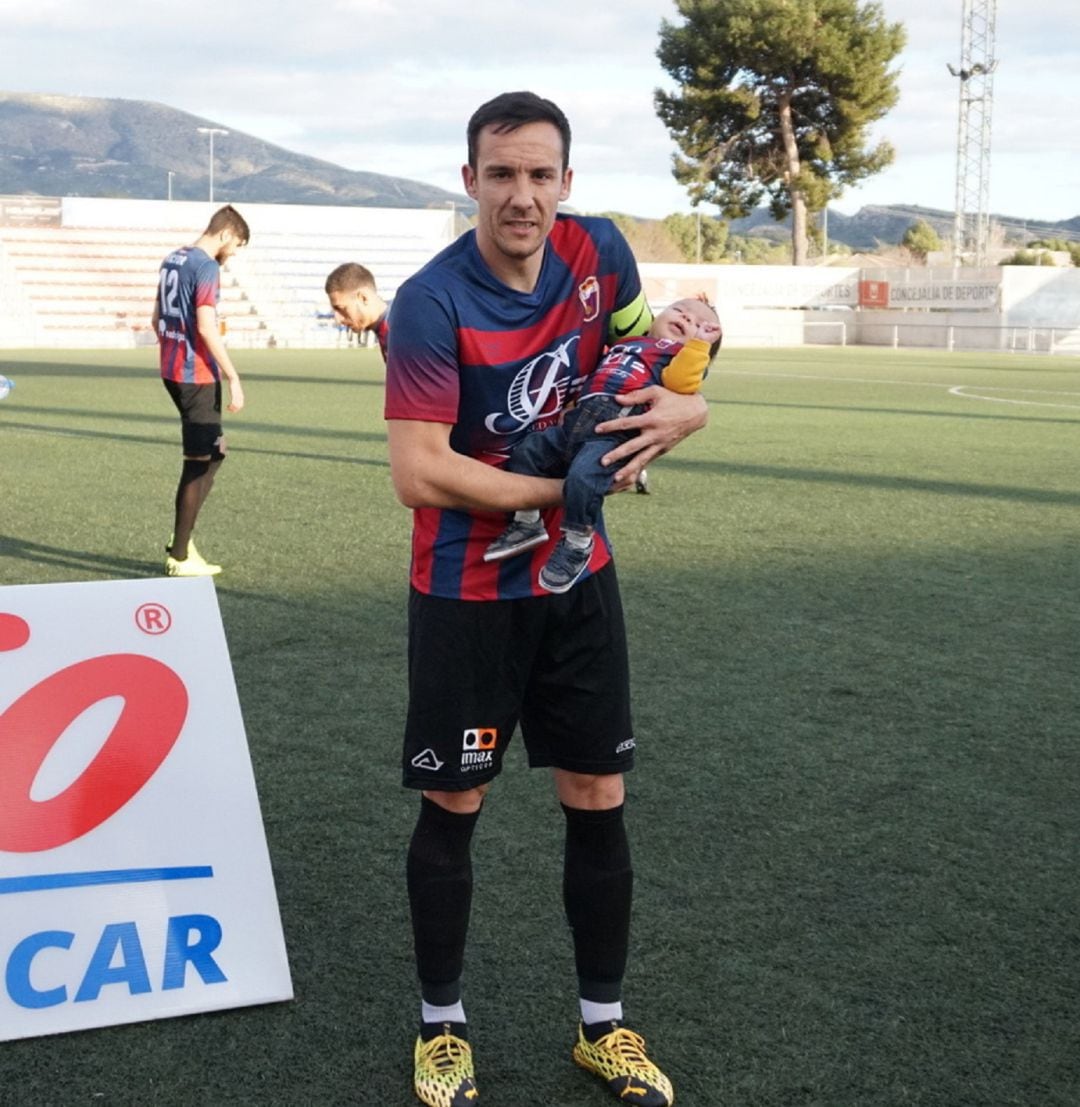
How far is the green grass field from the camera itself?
9.64 feet

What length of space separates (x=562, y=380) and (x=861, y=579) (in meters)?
5.32

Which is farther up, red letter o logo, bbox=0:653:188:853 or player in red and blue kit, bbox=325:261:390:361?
player in red and blue kit, bbox=325:261:390:361

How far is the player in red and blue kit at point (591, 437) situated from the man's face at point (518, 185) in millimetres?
275

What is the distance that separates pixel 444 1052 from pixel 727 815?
5.29 ft

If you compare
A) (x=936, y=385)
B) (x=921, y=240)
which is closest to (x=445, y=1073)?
(x=936, y=385)

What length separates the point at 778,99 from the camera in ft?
204

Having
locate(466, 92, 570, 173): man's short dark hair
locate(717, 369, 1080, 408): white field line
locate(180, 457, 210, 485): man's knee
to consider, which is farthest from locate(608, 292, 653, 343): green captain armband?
locate(717, 369, 1080, 408): white field line

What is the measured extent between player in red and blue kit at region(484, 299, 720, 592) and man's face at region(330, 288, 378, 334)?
11.8 feet

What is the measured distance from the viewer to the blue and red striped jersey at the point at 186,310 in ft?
25.7

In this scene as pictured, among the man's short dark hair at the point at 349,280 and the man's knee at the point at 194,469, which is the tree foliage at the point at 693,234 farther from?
the man's short dark hair at the point at 349,280

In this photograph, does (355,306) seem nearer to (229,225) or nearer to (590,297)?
(229,225)

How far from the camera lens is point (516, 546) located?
8.89 feet

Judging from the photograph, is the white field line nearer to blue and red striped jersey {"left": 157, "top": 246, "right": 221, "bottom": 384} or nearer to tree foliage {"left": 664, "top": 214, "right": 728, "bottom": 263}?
blue and red striped jersey {"left": 157, "top": 246, "right": 221, "bottom": 384}

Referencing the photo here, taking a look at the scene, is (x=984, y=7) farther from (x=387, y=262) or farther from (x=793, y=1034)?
(x=793, y=1034)
